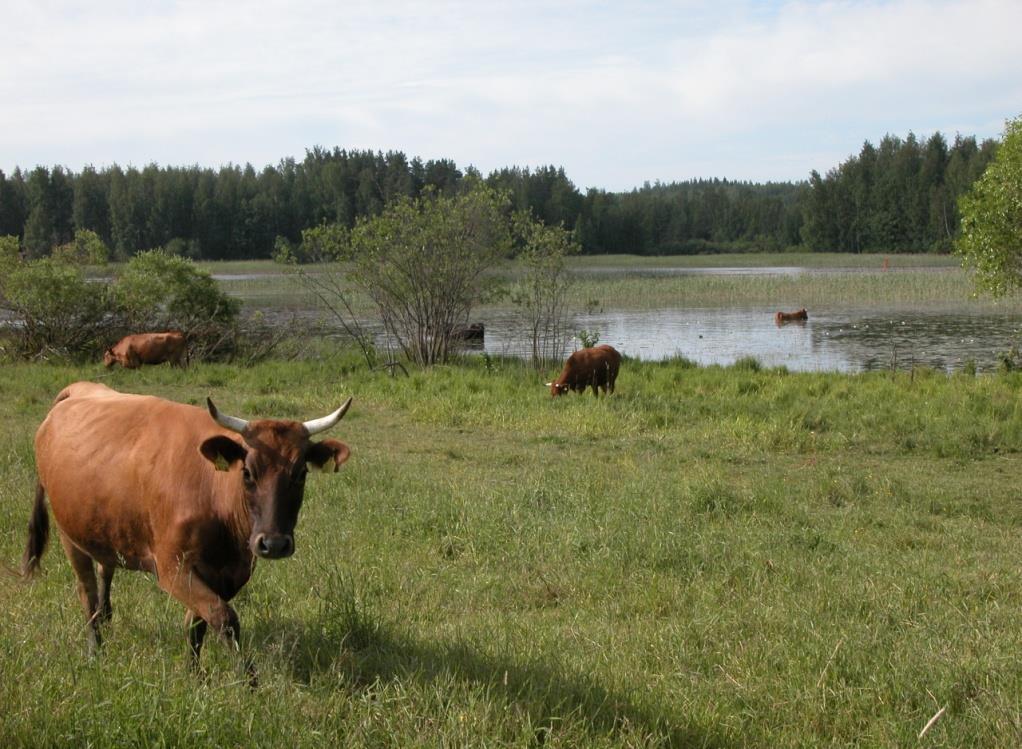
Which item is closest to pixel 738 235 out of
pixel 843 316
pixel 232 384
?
pixel 843 316

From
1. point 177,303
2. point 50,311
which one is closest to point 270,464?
point 50,311

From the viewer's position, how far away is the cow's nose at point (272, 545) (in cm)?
446

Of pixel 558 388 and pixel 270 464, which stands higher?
pixel 270 464

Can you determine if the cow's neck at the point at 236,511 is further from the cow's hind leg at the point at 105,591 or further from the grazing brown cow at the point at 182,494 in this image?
the cow's hind leg at the point at 105,591

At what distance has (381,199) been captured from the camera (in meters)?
64.6

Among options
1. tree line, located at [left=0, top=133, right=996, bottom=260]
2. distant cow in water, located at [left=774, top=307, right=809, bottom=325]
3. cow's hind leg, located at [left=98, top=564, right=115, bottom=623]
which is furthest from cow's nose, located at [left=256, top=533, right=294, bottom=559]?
tree line, located at [left=0, top=133, right=996, bottom=260]

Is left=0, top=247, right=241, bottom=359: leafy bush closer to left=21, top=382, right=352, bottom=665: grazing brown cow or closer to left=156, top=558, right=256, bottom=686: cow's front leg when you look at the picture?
left=21, top=382, right=352, bottom=665: grazing brown cow

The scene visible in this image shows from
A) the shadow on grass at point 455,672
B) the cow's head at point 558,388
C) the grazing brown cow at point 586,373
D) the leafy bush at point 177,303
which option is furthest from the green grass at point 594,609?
the leafy bush at point 177,303

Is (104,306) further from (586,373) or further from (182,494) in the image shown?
(182,494)

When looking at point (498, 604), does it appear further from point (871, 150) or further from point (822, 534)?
point (871, 150)

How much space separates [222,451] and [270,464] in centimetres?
23

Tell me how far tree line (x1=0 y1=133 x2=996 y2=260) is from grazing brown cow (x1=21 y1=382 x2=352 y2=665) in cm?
5463

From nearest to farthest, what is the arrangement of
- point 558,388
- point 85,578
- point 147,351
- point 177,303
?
1. point 85,578
2. point 558,388
3. point 147,351
4. point 177,303

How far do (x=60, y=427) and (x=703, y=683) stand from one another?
3.86 metres
